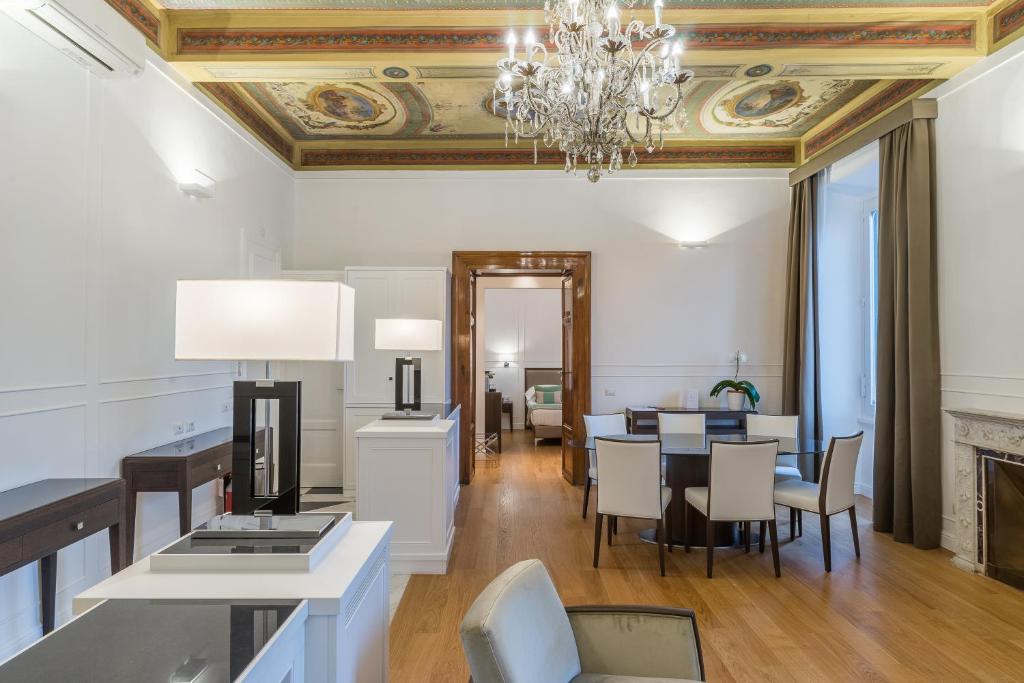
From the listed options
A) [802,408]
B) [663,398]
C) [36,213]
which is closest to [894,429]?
[802,408]

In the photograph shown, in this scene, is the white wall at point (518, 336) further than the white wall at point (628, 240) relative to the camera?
Yes

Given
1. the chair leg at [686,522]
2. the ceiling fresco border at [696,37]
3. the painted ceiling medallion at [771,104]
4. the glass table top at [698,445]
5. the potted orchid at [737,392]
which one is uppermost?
the painted ceiling medallion at [771,104]

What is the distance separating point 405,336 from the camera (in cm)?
449

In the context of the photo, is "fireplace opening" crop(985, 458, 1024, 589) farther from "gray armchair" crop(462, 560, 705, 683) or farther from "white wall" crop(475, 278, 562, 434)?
"white wall" crop(475, 278, 562, 434)

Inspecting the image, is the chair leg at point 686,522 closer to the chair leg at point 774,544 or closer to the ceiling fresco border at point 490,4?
the chair leg at point 774,544

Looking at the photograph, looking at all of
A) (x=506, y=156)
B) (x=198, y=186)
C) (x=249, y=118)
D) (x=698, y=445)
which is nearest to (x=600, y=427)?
(x=698, y=445)

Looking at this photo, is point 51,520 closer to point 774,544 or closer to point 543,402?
point 774,544

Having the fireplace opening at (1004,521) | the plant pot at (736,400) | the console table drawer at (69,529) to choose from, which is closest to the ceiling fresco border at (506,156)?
the plant pot at (736,400)

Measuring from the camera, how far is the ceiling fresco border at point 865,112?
4680mm

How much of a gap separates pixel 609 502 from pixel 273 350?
289 cm

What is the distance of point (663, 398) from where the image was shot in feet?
21.2

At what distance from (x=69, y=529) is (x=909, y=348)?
5206 mm

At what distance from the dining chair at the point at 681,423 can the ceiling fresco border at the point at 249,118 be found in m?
4.56

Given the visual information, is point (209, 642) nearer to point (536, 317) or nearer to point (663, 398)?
point (663, 398)
